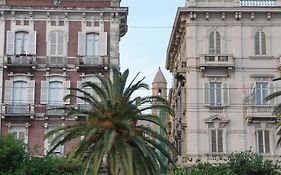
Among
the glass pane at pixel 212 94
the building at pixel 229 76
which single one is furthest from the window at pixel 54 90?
the glass pane at pixel 212 94

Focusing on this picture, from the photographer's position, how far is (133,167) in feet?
115

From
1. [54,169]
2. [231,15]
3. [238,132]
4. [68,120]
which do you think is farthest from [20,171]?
[231,15]

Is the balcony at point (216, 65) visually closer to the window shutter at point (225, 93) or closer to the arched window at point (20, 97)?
the window shutter at point (225, 93)

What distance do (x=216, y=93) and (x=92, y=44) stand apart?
32.0 ft

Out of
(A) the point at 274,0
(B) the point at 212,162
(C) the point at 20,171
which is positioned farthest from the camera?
(A) the point at 274,0

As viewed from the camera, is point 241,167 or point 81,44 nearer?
point 241,167

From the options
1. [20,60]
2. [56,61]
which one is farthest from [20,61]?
[56,61]

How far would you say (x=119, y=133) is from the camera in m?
35.8

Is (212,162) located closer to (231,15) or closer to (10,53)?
(231,15)

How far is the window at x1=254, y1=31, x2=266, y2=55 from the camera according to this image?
5234cm

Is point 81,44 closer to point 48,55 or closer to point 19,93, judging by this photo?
point 48,55

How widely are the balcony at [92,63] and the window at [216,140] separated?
29.7ft

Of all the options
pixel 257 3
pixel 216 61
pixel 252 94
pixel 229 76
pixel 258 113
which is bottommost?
pixel 258 113

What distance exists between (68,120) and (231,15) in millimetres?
14176
